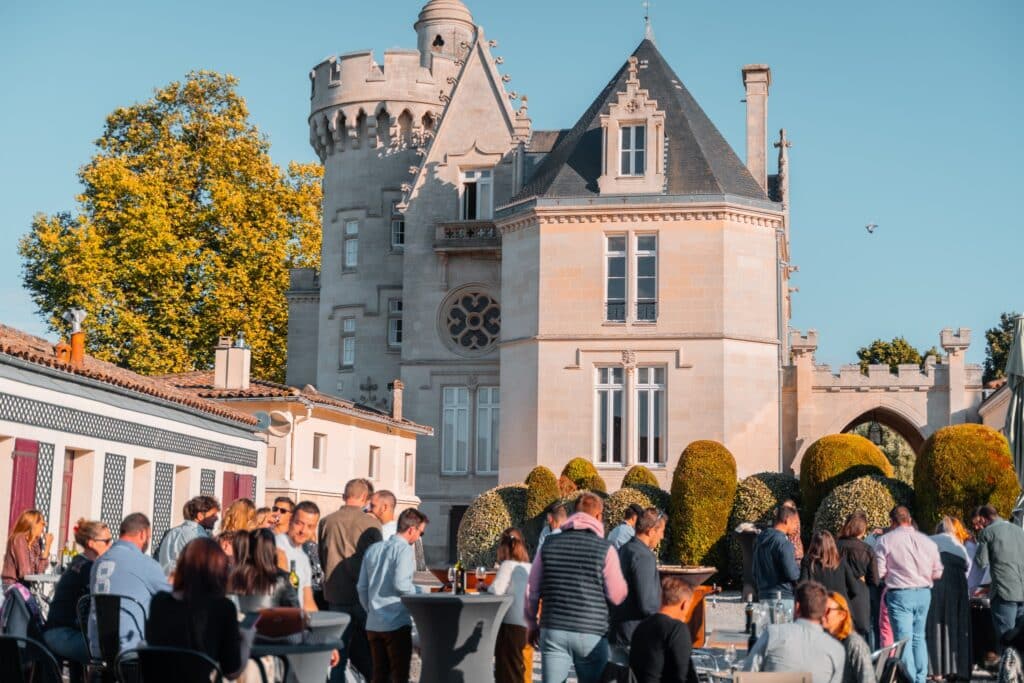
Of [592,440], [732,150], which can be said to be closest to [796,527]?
[592,440]

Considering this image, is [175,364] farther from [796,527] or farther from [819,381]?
[796,527]

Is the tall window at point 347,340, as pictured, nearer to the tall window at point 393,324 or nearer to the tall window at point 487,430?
the tall window at point 393,324

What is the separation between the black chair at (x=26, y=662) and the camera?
288 inches

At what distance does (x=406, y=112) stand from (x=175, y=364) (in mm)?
10508

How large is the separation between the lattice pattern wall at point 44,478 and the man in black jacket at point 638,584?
9.00 metres

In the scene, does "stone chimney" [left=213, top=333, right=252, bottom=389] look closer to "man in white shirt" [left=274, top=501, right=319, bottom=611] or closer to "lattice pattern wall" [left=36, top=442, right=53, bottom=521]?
"lattice pattern wall" [left=36, top=442, right=53, bottom=521]

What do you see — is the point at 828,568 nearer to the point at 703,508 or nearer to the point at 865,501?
the point at 865,501

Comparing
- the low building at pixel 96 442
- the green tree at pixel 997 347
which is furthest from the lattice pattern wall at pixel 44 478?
the green tree at pixel 997 347

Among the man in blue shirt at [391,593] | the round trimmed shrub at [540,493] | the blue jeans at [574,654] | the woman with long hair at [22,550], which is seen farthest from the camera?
the round trimmed shrub at [540,493]

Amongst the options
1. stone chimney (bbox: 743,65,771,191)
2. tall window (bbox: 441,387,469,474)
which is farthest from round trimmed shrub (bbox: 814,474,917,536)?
tall window (bbox: 441,387,469,474)

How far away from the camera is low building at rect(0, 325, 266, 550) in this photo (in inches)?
603

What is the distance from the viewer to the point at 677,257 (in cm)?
3278

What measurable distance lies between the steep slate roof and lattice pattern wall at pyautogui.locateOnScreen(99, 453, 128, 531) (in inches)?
661

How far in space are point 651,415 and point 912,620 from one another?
67.4 feet
